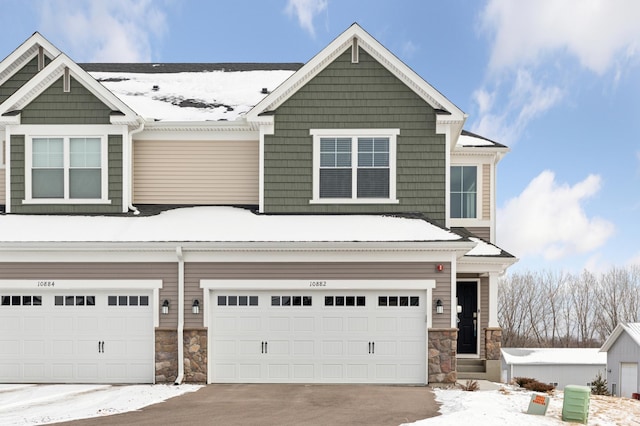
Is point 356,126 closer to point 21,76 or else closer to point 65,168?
point 65,168

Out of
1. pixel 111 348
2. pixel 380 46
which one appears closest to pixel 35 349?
pixel 111 348

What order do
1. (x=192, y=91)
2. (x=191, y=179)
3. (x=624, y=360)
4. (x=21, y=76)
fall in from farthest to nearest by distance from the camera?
1. (x=624, y=360)
2. (x=192, y=91)
3. (x=21, y=76)
4. (x=191, y=179)

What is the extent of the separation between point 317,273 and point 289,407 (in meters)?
3.78

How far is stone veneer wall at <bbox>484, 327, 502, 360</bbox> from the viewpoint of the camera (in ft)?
56.5

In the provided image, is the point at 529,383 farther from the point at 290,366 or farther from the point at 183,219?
the point at 183,219

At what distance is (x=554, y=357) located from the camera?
32.4 metres

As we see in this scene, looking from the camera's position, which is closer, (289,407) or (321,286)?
(289,407)

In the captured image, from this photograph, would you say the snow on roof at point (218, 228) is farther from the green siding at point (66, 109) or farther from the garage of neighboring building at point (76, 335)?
the green siding at point (66, 109)

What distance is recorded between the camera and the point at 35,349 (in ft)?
47.6

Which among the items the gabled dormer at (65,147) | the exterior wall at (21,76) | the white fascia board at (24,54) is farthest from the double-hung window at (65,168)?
the white fascia board at (24,54)

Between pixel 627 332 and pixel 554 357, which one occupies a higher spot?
pixel 627 332

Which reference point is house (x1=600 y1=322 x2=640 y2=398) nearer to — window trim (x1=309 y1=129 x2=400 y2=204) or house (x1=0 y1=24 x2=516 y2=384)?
house (x1=0 y1=24 x2=516 y2=384)

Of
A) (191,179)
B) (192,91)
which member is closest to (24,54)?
(192,91)

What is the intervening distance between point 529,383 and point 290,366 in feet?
17.7
